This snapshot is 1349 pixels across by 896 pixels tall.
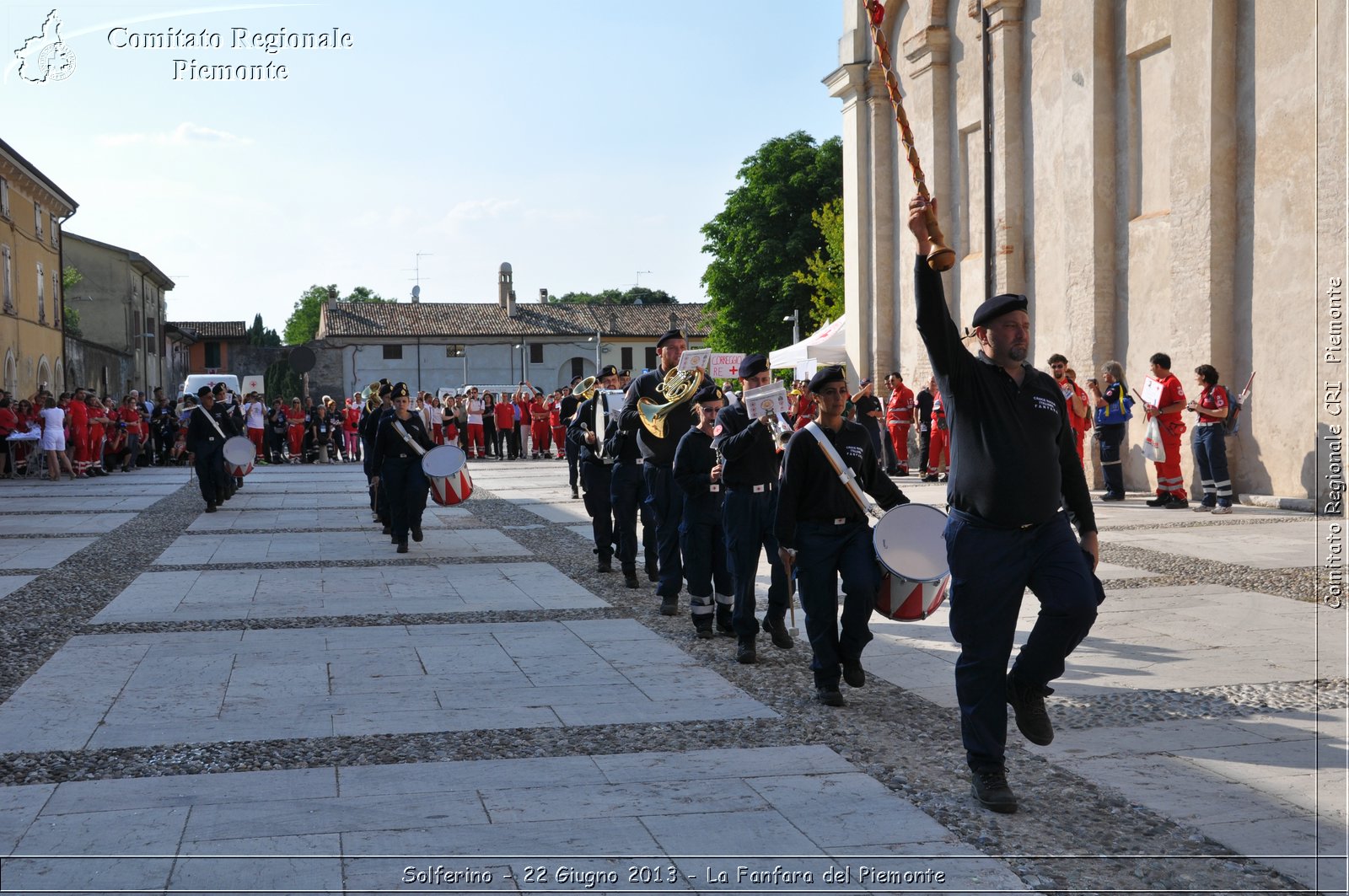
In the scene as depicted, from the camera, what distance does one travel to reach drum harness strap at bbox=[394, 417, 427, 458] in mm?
13203

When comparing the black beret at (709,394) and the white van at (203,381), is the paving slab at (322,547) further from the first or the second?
the white van at (203,381)

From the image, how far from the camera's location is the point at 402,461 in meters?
13.5

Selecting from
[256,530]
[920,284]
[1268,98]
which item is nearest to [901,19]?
[1268,98]

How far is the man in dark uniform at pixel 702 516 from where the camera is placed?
827 centimetres

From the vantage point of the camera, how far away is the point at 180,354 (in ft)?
274

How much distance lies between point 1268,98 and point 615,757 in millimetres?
13685

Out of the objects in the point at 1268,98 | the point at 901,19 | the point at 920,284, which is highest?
the point at 901,19

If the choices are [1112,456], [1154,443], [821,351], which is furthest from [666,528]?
[821,351]

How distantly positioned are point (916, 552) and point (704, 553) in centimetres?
241

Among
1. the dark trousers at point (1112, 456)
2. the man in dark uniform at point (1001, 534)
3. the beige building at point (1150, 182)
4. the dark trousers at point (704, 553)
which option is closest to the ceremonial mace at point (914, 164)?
the man in dark uniform at point (1001, 534)

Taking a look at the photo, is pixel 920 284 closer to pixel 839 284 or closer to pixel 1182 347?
pixel 1182 347

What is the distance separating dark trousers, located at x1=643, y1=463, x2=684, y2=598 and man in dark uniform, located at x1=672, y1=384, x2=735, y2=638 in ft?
3.05

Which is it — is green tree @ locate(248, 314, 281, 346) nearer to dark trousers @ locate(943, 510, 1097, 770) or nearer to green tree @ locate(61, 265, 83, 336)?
green tree @ locate(61, 265, 83, 336)

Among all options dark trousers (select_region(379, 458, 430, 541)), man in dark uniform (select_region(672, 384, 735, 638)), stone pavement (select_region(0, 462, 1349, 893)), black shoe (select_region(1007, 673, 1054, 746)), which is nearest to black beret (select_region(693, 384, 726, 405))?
man in dark uniform (select_region(672, 384, 735, 638))
